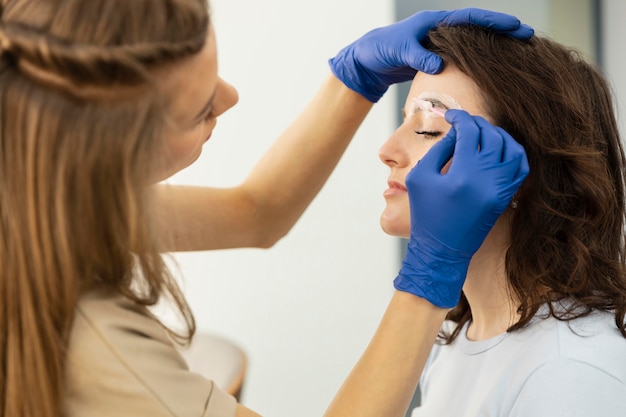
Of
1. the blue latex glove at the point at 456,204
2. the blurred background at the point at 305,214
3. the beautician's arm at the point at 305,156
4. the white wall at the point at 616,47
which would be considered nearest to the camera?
the blue latex glove at the point at 456,204

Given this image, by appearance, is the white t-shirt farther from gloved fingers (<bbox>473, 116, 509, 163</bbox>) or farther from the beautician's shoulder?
the beautician's shoulder

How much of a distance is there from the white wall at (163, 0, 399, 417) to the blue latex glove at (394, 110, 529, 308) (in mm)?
984

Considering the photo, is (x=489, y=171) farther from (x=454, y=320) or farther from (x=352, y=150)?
(x=352, y=150)

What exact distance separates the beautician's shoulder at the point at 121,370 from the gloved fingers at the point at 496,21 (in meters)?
0.78

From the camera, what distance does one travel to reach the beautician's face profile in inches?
35.9

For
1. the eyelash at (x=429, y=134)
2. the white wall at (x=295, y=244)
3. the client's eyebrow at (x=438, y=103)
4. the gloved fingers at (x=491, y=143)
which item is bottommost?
the white wall at (x=295, y=244)

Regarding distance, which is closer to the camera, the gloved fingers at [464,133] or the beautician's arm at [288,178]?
the gloved fingers at [464,133]

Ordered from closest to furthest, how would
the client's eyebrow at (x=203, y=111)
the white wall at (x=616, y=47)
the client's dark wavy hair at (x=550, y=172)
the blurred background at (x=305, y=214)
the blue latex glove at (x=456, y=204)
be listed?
the client's eyebrow at (x=203, y=111) → the blue latex glove at (x=456, y=204) → the client's dark wavy hair at (x=550, y=172) → the blurred background at (x=305, y=214) → the white wall at (x=616, y=47)

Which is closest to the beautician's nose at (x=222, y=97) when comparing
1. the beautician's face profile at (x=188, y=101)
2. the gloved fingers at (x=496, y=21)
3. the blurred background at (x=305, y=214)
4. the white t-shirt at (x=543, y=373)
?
the beautician's face profile at (x=188, y=101)

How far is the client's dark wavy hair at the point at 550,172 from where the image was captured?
1.27 m

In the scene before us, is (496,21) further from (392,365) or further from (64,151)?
(64,151)

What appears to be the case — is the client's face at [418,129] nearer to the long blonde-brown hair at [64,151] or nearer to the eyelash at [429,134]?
the eyelash at [429,134]

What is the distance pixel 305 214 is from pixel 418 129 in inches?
38.4

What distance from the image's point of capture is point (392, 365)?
3.40 feet
